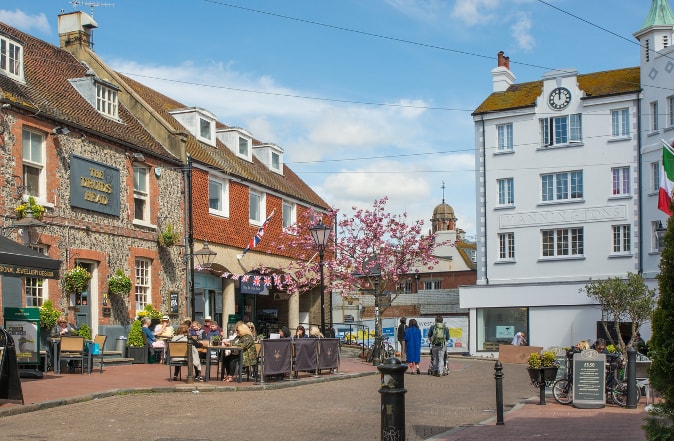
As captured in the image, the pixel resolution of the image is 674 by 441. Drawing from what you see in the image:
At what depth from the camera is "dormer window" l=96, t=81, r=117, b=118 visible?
26.9 m

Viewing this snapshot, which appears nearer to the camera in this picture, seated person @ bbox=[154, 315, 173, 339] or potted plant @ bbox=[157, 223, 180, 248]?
seated person @ bbox=[154, 315, 173, 339]

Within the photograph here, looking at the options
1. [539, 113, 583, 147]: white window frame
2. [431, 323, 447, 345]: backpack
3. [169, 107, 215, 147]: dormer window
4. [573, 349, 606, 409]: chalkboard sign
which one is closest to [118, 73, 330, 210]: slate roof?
[169, 107, 215, 147]: dormer window

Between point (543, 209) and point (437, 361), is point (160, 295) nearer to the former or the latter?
point (437, 361)

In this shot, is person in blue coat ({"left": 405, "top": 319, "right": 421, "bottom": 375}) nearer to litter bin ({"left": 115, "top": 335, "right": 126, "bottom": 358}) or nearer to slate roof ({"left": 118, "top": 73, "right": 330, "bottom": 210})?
litter bin ({"left": 115, "top": 335, "right": 126, "bottom": 358})

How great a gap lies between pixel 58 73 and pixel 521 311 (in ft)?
77.2

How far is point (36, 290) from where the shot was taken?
72.0ft

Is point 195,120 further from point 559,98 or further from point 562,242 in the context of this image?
point 562,242

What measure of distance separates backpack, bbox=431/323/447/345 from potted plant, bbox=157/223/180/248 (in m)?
8.64

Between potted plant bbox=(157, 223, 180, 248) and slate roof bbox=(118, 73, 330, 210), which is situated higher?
slate roof bbox=(118, 73, 330, 210)

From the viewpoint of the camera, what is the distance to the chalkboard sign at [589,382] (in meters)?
16.2

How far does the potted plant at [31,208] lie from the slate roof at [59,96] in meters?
2.30

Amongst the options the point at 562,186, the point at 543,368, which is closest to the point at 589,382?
the point at 543,368

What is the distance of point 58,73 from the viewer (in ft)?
88.7

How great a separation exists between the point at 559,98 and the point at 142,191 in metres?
21.7
